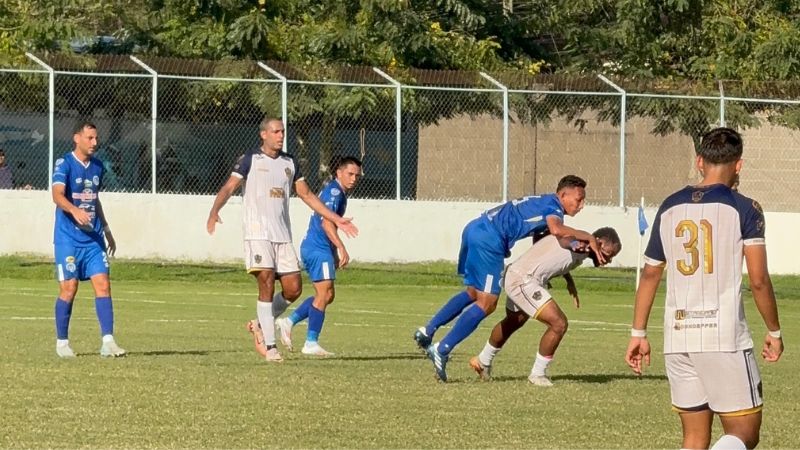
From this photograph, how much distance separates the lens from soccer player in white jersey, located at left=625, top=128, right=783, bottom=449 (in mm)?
7918

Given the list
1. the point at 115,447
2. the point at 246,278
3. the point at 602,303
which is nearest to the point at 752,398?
the point at 115,447

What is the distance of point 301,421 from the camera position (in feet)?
34.7

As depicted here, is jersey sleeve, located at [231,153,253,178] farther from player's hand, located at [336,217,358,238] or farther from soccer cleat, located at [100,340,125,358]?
soccer cleat, located at [100,340,125,358]

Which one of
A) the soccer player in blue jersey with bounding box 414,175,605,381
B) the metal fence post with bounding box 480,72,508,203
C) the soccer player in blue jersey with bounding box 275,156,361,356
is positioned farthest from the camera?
the metal fence post with bounding box 480,72,508,203

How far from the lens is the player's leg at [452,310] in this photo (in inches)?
559

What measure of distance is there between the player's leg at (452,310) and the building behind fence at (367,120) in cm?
1351

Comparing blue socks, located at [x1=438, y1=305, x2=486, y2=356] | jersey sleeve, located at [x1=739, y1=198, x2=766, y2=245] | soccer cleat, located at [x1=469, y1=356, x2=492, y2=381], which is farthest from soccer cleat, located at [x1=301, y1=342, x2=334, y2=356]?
jersey sleeve, located at [x1=739, y1=198, x2=766, y2=245]

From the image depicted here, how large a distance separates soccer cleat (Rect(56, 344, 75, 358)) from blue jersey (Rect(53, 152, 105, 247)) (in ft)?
2.79

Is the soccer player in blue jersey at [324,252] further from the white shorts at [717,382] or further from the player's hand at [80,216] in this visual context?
the white shorts at [717,382]

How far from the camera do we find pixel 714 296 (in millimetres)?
8008

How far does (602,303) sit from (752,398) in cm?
1795

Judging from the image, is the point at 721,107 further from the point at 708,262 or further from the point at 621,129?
the point at 708,262

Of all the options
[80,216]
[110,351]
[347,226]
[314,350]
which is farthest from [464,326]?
[80,216]

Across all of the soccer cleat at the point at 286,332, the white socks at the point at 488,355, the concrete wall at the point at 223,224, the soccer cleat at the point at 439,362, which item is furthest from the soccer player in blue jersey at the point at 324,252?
the concrete wall at the point at 223,224
